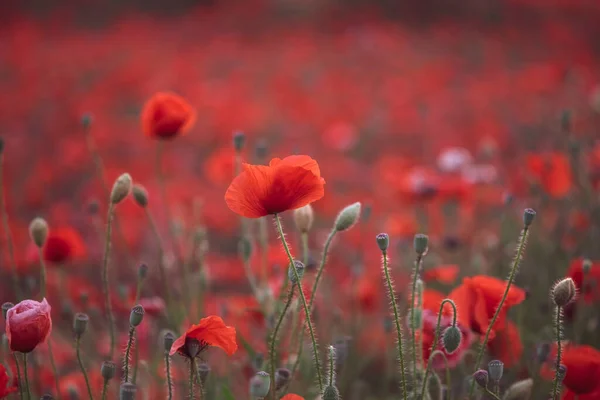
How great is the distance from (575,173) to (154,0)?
7.91m

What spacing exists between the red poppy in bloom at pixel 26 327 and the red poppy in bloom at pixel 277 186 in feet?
1.14

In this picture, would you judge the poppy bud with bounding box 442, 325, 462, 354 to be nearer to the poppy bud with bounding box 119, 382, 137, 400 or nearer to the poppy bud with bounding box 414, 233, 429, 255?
the poppy bud with bounding box 414, 233, 429, 255

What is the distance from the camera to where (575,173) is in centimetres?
219

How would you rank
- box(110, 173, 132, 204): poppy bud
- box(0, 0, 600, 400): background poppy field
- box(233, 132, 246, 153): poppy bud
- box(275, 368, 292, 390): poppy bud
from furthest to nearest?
box(0, 0, 600, 400): background poppy field → box(233, 132, 246, 153): poppy bud → box(110, 173, 132, 204): poppy bud → box(275, 368, 292, 390): poppy bud

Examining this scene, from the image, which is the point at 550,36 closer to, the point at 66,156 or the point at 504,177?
the point at 504,177

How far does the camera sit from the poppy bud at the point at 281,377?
113 cm

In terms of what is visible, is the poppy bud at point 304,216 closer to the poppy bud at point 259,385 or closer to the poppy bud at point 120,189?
the poppy bud at point 120,189

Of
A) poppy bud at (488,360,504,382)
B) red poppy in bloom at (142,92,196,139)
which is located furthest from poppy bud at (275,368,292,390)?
red poppy in bloom at (142,92,196,139)

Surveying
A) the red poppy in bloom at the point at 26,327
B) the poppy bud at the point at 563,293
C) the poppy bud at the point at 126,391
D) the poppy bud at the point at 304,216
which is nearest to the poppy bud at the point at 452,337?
the poppy bud at the point at 563,293

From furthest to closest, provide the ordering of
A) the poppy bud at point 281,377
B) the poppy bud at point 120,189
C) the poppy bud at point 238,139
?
the poppy bud at point 238,139
the poppy bud at point 120,189
the poppy bud at point 281,377

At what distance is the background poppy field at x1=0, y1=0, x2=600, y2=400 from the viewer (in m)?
1.68

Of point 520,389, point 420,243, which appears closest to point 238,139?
point 420,243

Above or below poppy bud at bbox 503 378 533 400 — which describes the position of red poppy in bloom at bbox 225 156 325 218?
above

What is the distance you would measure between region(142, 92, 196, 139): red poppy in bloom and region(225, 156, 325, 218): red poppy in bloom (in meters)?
0.60
